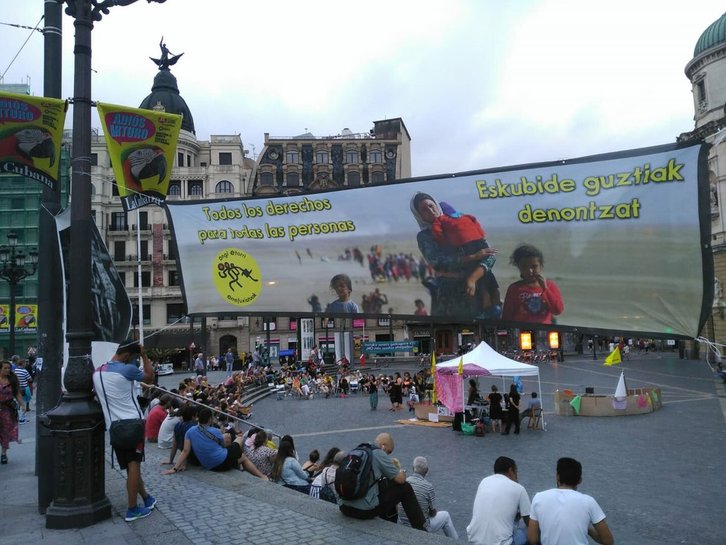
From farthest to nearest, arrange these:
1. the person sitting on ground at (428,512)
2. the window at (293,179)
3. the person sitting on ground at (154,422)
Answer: the window at (293,179) < the person sitting on ground at (154,422) < the person sitting on ground at (428,512)

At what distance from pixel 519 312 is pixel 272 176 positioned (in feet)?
217

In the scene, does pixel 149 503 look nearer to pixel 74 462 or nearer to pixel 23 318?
pixel 74 462

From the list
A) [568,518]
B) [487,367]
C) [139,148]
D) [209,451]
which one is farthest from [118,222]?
[568,518]

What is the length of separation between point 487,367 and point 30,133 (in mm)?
15026

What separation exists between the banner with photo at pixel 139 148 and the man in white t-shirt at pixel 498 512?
550cm

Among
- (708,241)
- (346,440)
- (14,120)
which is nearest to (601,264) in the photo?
(708,241)

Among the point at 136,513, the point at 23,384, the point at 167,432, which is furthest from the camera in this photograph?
the point at 23,384

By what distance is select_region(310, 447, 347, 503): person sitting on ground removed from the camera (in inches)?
305

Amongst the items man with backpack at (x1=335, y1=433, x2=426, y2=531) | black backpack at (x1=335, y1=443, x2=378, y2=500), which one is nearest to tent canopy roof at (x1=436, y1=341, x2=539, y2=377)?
man with backpack at (x1=335, y1=433, x2=426, y2=531)

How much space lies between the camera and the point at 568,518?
466 cm

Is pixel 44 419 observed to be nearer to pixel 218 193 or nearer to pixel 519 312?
pixel 519 312

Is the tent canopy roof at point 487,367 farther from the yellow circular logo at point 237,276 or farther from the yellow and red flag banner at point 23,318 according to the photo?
the yellow and red flag banner at point 23,318

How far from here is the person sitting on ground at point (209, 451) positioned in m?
8.61

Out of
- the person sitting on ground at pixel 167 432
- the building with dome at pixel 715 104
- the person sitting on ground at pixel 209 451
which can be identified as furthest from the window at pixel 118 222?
the person sitting on ground at pixel 209 451
